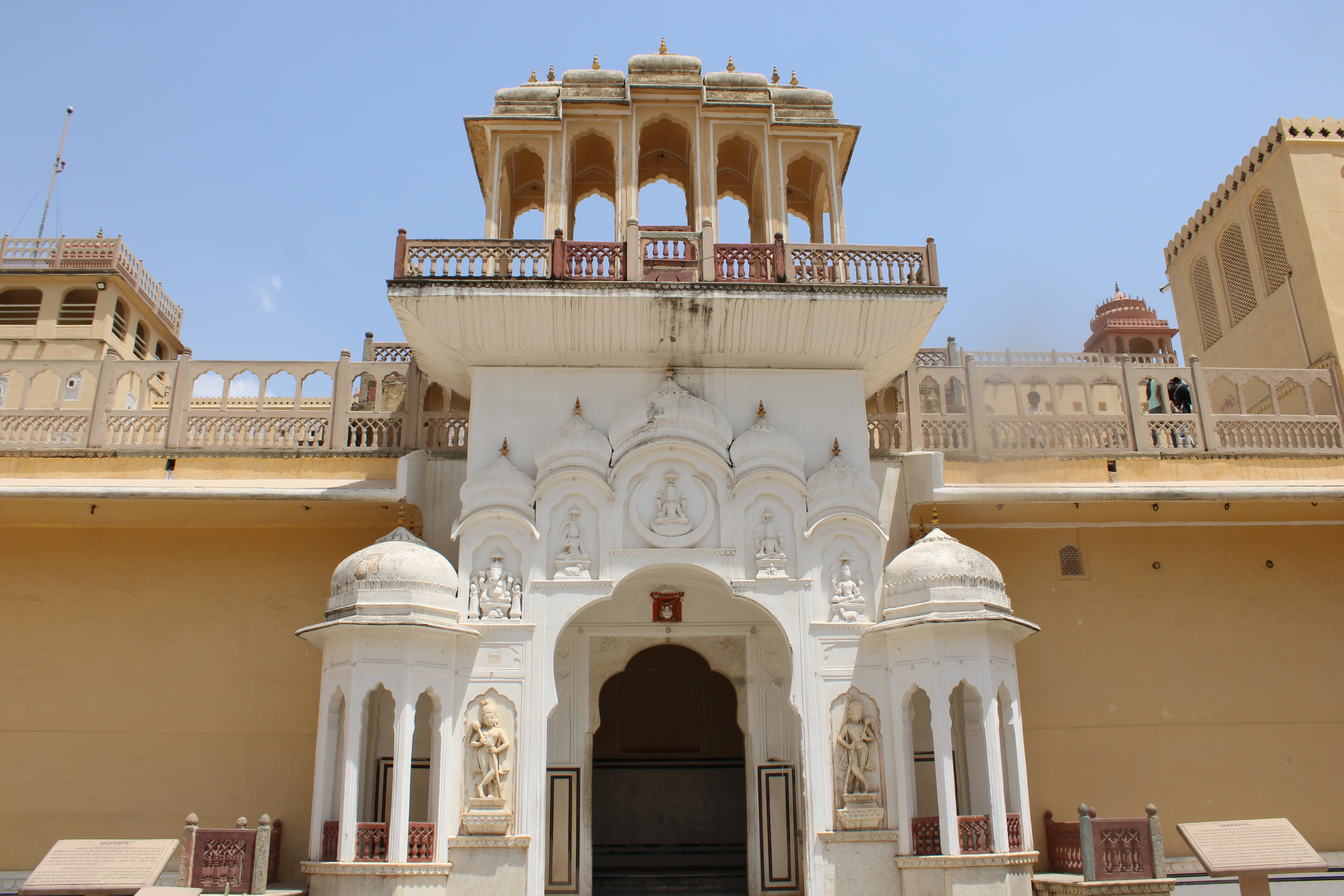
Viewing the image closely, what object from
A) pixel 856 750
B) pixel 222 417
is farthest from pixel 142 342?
pixel 856 750

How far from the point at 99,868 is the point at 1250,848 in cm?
997

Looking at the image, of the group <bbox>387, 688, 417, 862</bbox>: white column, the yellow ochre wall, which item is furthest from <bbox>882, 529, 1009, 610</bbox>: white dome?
the yellow ochre wall

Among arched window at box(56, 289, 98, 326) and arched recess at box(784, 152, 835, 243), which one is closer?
arched recess at box(784, 152, 835, 243)

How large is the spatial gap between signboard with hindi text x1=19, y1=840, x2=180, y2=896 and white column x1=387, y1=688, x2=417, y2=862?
2.05 meters

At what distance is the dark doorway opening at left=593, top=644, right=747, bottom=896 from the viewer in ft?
40.9

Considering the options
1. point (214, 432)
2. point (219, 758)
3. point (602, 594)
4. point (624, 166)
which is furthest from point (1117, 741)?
point (214, 432)

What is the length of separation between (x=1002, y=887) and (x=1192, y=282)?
1337cm

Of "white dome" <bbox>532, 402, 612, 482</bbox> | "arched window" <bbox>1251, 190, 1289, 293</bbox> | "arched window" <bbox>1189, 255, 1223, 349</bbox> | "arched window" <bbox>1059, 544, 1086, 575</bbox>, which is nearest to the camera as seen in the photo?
"white dome" <bbox>532, 402, 612, 482</bbox>

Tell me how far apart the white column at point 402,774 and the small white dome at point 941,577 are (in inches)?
180

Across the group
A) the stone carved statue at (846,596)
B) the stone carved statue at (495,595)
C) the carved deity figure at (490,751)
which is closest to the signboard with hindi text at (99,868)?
the carved deity figure at (490,751)

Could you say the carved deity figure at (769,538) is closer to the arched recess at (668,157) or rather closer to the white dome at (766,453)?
the white dome at (766,453)

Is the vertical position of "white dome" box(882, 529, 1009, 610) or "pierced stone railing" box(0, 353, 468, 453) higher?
"pierced stone railing" box(0, 353, 468, 453)

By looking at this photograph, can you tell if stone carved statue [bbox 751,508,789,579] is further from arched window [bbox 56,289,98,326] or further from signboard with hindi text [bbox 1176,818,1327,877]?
arched window [bbox 56,289,98,326]

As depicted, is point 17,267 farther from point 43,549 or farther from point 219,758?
point 219,758
